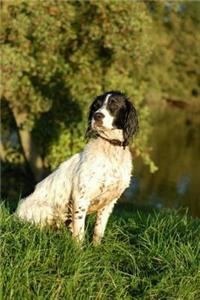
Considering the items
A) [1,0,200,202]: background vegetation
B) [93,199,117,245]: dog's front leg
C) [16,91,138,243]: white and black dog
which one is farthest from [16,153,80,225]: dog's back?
[1,0,200,202]: background vegetation

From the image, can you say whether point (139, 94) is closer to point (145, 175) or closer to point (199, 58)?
point (145, 175)

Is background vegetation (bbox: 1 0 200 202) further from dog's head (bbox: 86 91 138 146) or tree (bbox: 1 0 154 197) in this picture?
dog's head (bbox: 86 91 138 146)

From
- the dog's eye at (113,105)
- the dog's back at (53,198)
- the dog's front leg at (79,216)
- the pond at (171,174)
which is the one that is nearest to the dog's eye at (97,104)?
the dog's eye at (113,105)

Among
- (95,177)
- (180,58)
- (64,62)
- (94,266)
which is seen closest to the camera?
(94,266)

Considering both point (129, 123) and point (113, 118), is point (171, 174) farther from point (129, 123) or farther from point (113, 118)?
point (113, 118)

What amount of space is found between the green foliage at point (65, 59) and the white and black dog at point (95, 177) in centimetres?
698

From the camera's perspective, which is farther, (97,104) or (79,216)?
(97,104)

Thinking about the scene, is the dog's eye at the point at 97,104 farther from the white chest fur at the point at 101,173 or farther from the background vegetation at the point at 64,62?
the background vegetation at the point at 64,62

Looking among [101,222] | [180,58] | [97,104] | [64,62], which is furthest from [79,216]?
[180,58]

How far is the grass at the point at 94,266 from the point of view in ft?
16.8

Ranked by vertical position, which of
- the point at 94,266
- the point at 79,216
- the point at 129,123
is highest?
the point at 129,123

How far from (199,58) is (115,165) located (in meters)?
64.4

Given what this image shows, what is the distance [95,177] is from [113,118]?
72 cm

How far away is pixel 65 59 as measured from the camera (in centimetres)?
1563
